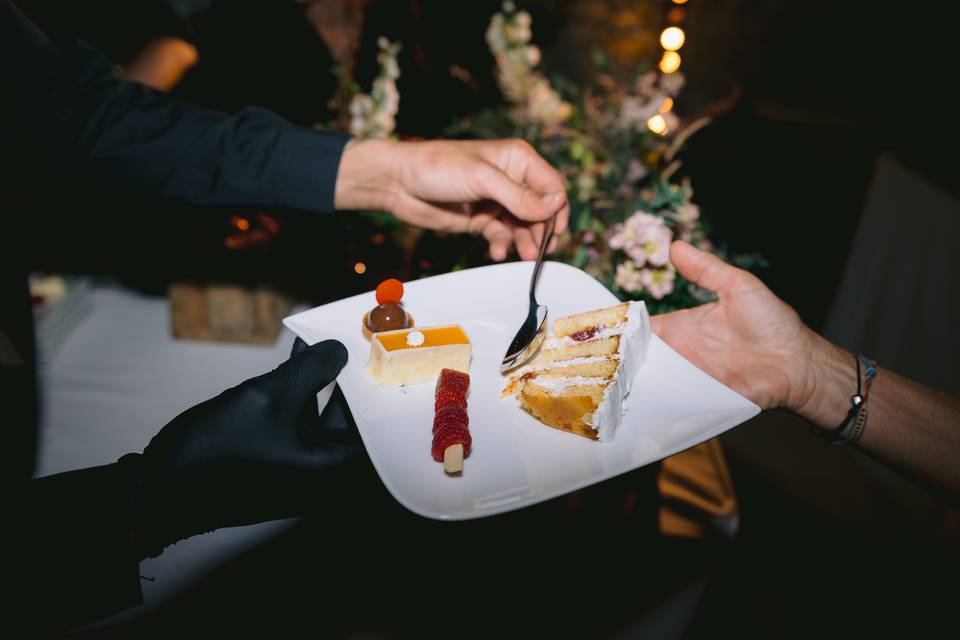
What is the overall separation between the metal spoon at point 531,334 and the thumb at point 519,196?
122mm

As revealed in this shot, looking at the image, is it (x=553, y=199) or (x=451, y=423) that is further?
(x=553, y=199)

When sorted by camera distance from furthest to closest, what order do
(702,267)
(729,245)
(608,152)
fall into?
1. (729,245)
2. (608,152)
3. (702,267)

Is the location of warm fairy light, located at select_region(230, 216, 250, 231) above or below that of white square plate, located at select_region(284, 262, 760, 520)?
above

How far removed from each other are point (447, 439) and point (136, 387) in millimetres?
1239

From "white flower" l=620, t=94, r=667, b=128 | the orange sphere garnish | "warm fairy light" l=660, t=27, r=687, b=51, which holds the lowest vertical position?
the orange sphere garnish

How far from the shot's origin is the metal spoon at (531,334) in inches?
48.1

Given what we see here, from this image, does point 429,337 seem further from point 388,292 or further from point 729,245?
point 729,245

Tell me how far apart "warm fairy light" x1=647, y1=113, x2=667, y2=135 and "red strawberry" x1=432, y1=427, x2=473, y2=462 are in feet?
4.59

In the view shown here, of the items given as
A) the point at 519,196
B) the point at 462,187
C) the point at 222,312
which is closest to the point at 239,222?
the point at 222,312

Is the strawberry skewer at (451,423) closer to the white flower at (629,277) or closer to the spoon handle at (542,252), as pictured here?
the spoon handle at (542,252)

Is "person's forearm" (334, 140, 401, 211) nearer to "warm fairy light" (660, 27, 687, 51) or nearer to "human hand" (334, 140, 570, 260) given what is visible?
"human hand" (334, 140, 570, 260)

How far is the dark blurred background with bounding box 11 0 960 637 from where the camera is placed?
1.50 m

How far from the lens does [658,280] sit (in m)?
1.39

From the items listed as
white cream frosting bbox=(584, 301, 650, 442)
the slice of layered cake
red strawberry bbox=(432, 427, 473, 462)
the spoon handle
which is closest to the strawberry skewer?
red strawberry bbox=(432, 427, 473, 462)
